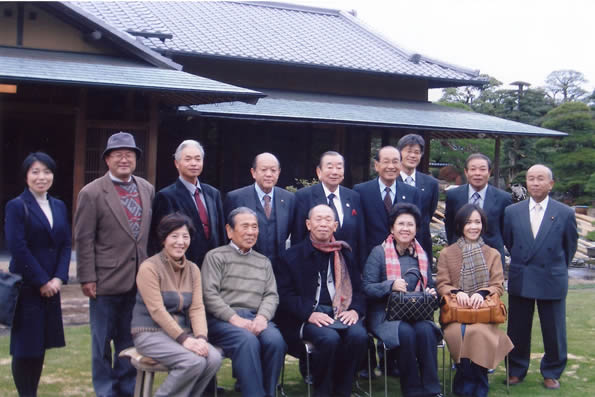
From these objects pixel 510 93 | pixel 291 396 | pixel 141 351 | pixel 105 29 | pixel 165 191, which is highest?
pixel 510 93

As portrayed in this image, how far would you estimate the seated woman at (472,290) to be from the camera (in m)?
5.06

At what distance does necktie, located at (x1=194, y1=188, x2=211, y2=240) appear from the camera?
503 cm

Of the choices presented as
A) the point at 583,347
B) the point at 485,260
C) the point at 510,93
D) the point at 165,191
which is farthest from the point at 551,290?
the point at 510,93

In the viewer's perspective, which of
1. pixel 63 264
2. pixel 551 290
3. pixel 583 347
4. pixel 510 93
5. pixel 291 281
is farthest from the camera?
pixel 510 93

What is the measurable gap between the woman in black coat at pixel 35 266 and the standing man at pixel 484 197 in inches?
127

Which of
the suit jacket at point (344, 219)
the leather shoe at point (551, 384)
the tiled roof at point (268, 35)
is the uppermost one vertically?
the tiled roof at point (268, 35)

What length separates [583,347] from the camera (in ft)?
22.7

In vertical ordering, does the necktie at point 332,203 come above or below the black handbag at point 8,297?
above

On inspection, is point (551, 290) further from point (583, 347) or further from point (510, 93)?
point (510, 93)

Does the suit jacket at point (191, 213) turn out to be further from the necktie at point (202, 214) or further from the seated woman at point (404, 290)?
the seated woman at point (404, 290)

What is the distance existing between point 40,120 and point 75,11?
3.35 metres

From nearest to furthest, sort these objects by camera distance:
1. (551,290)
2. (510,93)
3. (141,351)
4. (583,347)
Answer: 1. (141,351)
2. (551,290)
3. (583,347)
4. (510,93)

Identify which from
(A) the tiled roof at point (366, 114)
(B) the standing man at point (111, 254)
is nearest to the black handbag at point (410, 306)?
(B) the standing man at point (111, 254)

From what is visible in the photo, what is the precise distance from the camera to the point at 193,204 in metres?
4.97
